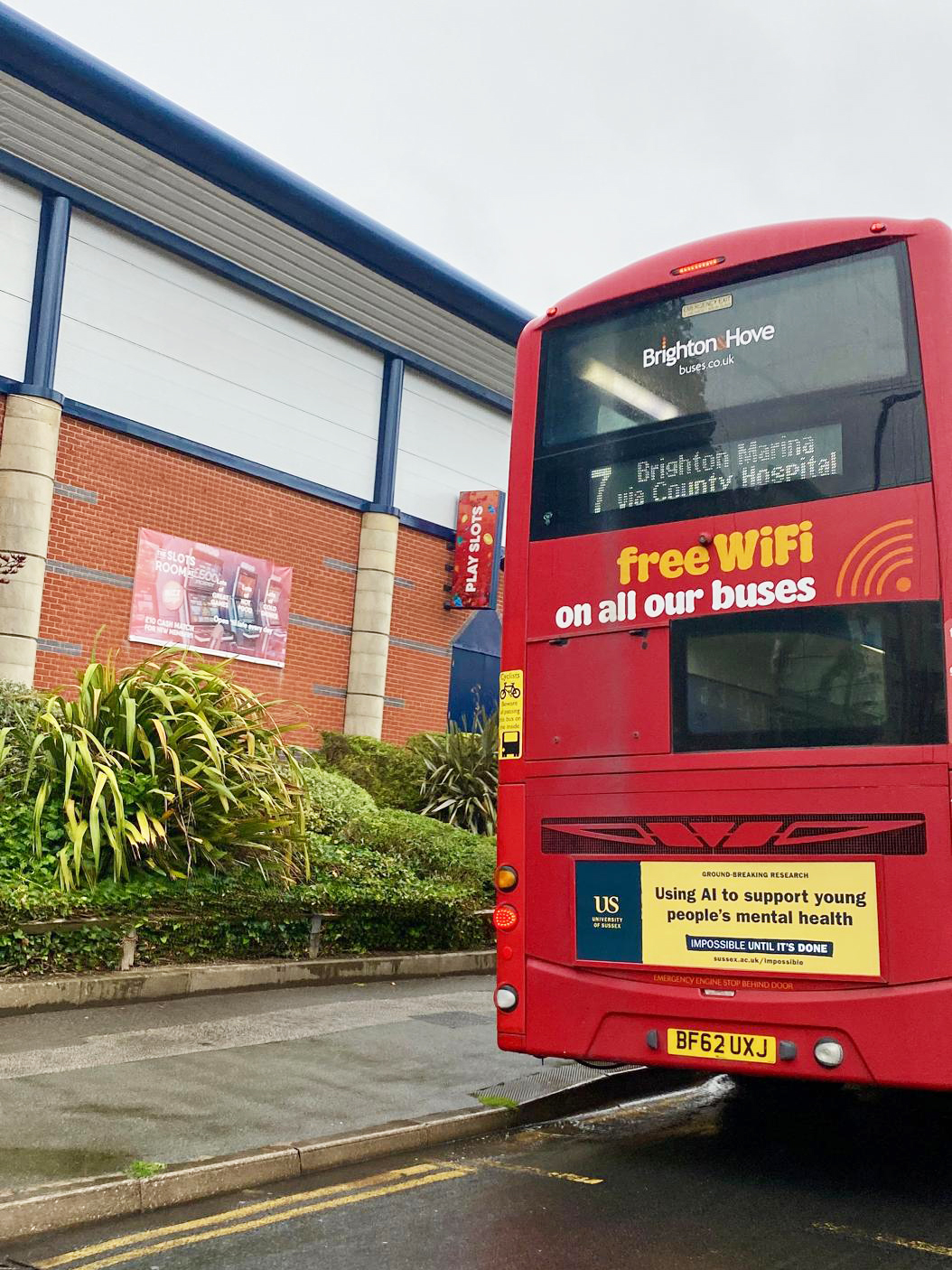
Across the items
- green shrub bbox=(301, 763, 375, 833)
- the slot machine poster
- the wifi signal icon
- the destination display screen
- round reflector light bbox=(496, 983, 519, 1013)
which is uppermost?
the slot machine poster

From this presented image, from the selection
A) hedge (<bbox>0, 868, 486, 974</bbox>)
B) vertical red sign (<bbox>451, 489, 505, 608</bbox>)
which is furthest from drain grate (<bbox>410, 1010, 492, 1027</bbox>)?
vertical red sign (<bbox>451, 489, 505, 608</bbox>)

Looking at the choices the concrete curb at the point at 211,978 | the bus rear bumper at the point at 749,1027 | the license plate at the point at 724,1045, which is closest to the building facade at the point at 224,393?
the concrete curb at the point at 211,978

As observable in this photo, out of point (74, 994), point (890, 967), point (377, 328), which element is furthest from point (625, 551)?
point (377, 328)

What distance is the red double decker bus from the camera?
5.46 m

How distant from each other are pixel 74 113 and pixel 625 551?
487 inches

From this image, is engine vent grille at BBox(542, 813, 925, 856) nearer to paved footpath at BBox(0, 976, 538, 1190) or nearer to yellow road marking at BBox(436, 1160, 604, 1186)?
yellow road marking at BBox(436, 1160, 604, 1186)

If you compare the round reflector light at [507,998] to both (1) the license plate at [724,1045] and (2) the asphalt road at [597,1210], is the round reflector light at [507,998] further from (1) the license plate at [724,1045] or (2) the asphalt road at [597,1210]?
(1) the license plate at [724,1045]

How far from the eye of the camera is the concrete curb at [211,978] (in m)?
8.30

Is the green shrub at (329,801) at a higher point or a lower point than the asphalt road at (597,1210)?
higher

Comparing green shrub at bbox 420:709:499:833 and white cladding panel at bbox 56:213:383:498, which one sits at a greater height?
white cladding panel at bbox 56:213:383:498

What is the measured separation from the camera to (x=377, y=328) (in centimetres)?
2055

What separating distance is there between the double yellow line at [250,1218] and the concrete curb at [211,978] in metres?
3.51

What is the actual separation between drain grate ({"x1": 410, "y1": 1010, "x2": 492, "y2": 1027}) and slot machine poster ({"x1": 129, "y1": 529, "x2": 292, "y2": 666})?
355 inches

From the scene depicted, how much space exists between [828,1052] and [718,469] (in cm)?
283
